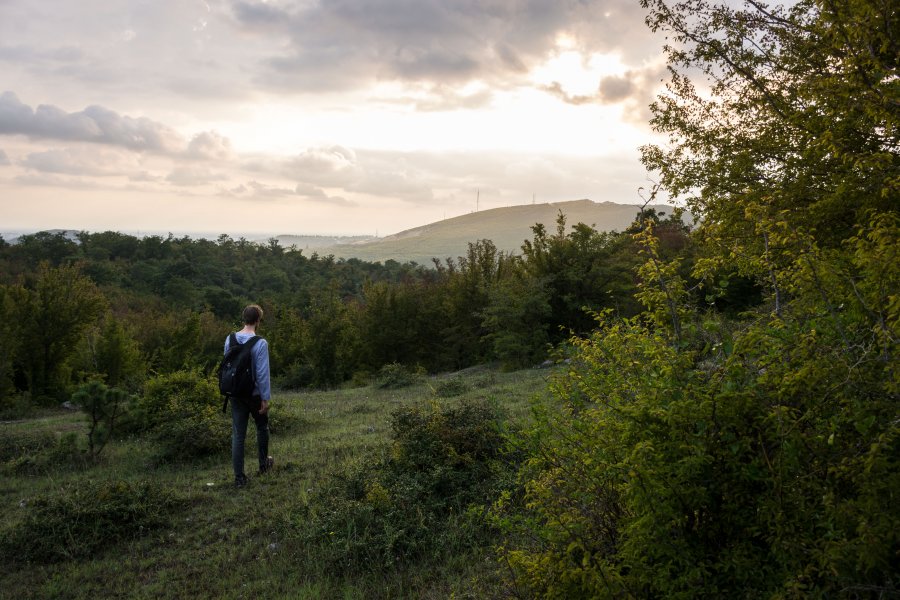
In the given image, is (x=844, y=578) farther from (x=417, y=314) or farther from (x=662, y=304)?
(x=417, y=314)

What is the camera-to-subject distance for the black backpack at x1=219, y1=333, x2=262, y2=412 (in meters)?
6.76

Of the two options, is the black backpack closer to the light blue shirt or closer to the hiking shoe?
the light blue shirt

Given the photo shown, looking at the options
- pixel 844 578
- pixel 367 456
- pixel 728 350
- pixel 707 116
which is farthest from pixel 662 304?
pixel 707 116

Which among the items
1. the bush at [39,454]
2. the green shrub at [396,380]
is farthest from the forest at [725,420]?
the green shrub at [396,380]

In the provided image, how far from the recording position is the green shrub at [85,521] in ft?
17.4

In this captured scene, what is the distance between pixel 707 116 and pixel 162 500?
13.0 metres

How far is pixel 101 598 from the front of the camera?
14.7 feet

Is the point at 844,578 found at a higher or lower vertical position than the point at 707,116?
lower

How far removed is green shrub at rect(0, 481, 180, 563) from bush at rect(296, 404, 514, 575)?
1.73m

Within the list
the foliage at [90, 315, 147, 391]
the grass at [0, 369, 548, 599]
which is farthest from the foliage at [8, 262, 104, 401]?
the grass at [0, 369, 548, 599]

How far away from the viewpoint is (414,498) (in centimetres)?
580

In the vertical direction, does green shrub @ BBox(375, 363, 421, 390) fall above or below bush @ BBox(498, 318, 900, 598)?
below

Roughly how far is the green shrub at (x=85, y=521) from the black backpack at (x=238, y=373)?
1.37 meters

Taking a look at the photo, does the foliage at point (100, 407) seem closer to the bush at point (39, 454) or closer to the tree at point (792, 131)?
the bush at point (39, 454)
